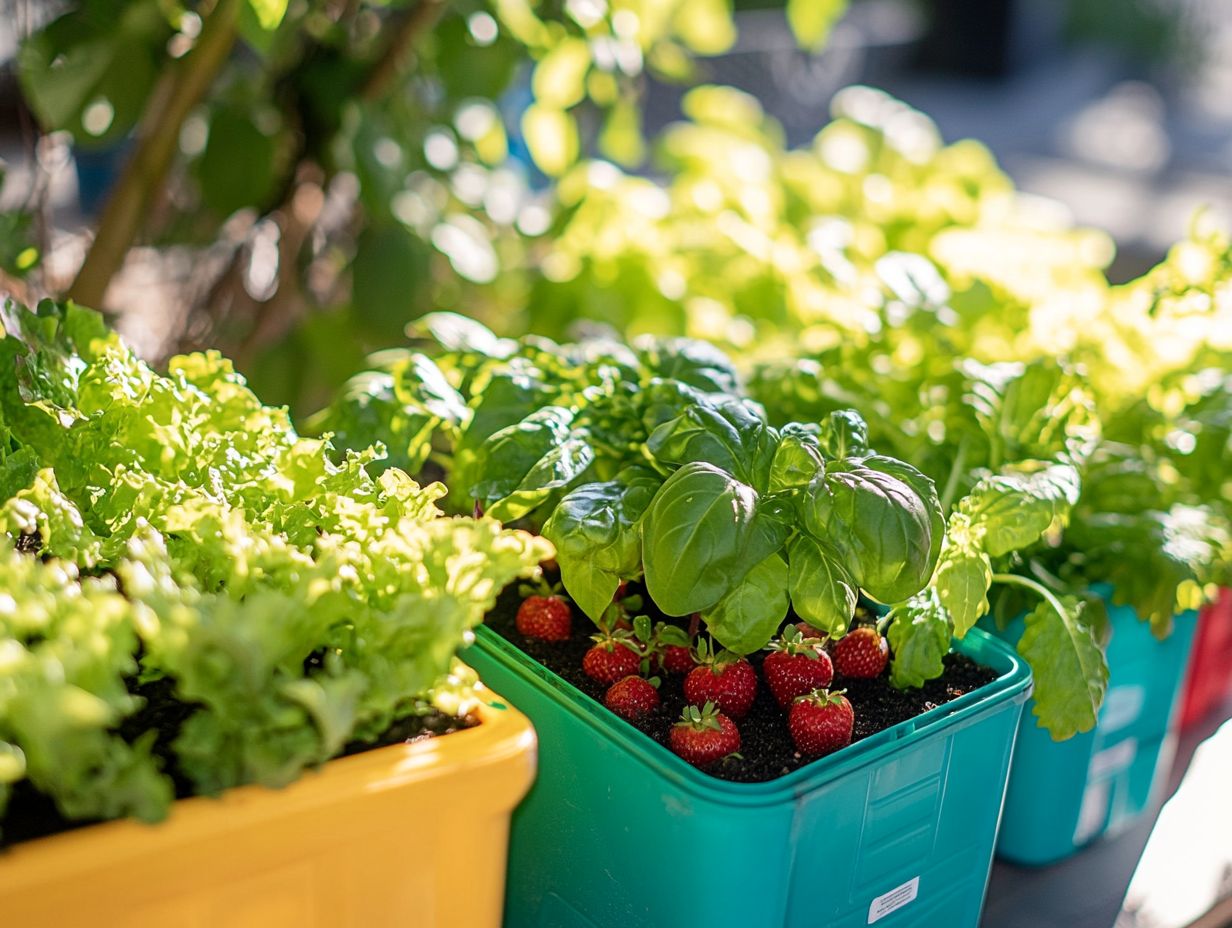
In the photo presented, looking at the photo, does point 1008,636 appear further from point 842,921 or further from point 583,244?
point 583,244

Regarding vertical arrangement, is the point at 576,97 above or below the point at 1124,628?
above

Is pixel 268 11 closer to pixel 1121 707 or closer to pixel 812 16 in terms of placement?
pixel 812 16

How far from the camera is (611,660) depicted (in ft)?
2.20

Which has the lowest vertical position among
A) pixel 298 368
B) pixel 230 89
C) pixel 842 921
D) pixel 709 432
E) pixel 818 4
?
pixel 842 921

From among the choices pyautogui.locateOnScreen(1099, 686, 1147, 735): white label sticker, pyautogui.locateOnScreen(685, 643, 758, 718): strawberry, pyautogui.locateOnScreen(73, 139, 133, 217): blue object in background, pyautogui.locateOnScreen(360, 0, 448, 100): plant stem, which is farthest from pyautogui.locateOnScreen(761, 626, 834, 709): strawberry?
pyautogui.locateOnScreen(73, 139, 133, 217): blue object in background

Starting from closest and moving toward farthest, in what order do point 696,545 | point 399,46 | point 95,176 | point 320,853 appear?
point 320,853, point 696,545, point 399,46, point 95,176

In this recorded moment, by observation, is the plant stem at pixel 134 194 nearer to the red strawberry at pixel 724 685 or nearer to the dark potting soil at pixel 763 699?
the dark potting soil at pixel 763 699

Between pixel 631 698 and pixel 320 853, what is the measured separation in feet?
0.63

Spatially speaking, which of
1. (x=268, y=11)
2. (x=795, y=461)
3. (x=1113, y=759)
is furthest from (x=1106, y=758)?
(x=268, y=11)

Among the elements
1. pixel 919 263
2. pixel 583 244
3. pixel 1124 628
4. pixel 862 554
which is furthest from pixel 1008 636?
pixel 583 244

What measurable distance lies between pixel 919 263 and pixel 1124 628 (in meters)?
0.36

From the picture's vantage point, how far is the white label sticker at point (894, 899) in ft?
2.10

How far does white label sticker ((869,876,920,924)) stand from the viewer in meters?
0.64

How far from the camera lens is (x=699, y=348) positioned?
2.69 ft
